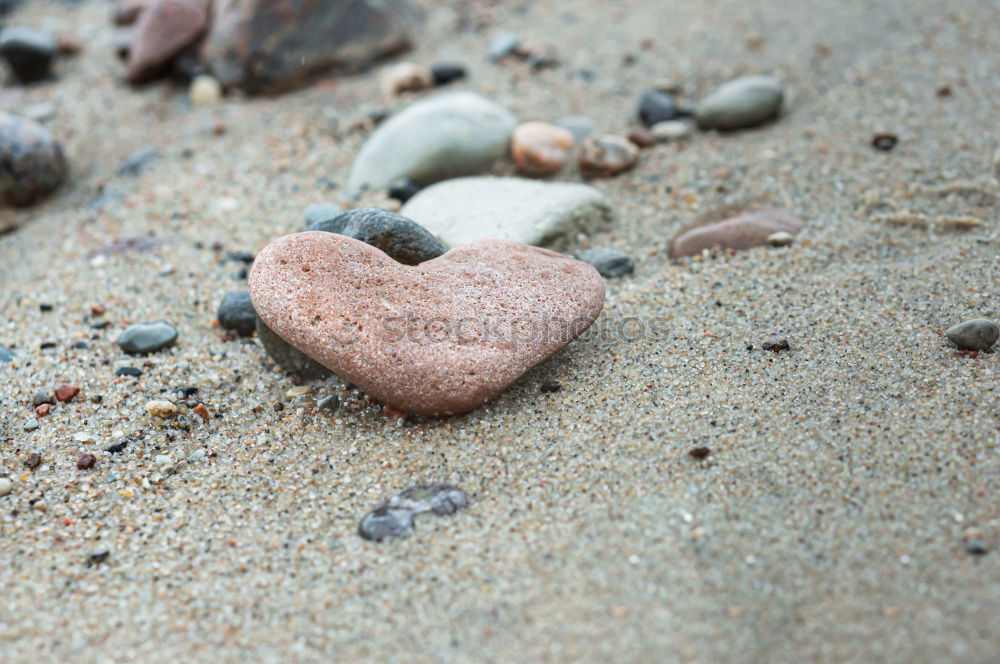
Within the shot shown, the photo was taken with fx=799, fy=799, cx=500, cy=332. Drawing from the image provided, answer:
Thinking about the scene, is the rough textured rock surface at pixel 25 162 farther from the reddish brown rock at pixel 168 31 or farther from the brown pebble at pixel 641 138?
the brown pebble at pixel 641 138

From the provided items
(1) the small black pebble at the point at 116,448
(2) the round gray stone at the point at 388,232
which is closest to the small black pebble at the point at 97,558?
(1) the small black pebble at the point at 116,448

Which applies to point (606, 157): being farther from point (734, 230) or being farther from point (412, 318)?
point (412, 318)

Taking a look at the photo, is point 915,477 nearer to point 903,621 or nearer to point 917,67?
point 903,621

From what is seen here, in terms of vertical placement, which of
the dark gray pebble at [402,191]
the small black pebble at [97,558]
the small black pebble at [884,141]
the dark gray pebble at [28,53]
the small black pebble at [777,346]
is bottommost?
the small black pebble at [97,558]

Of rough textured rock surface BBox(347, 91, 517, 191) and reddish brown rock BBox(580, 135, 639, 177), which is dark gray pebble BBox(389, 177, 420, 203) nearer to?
rough textured rock surface BBox(347, 91, 517, 191)

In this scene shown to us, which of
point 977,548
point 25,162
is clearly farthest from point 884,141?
point 25,162

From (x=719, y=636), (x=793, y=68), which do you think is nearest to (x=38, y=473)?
(x=719, y=636)
